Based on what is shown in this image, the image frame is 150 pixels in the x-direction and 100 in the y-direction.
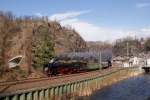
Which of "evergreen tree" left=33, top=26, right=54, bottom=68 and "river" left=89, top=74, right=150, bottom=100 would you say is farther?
"evergreen tree" left=33, top=26, right=54, bottom=68

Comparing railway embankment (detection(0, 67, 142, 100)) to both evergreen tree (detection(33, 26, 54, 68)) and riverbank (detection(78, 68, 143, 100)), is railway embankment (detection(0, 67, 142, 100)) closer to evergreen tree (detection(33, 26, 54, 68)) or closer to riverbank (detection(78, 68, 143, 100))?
riverbank (detection(78, 68, 143, 100))

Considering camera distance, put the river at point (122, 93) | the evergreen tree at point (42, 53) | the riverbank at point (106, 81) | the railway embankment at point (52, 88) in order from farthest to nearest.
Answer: the evergreen tree at point (42, 53), the riverbank at point (106, 81), the river at point (122, 93), the railway embankment at point (52, 88)

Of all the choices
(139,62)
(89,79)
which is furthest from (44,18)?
(89,79)

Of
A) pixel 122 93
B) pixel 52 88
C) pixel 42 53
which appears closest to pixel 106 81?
pixel 122 93

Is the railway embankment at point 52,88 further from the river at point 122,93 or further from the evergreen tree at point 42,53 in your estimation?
the evergreen tree at point 42,53

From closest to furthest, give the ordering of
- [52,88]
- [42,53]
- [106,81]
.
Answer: [52,88] → [42,53] → [106,81]

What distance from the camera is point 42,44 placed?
77625 mm

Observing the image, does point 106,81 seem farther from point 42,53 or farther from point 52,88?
point 52,88

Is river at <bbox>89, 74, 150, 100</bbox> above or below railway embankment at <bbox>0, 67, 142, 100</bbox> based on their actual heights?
below

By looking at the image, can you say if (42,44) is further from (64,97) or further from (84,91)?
(64,97)

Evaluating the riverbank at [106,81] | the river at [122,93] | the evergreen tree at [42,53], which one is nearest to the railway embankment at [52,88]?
the riverbank at [106,81]

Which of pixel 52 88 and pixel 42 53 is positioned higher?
pixel 42 53

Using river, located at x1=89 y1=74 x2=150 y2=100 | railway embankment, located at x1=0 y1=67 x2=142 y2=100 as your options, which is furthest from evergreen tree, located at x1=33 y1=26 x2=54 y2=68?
river, located at x1=89 y1=74 x2=150 y2=100

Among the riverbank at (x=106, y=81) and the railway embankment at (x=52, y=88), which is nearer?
the railway embankment at (x=52, y=88)
